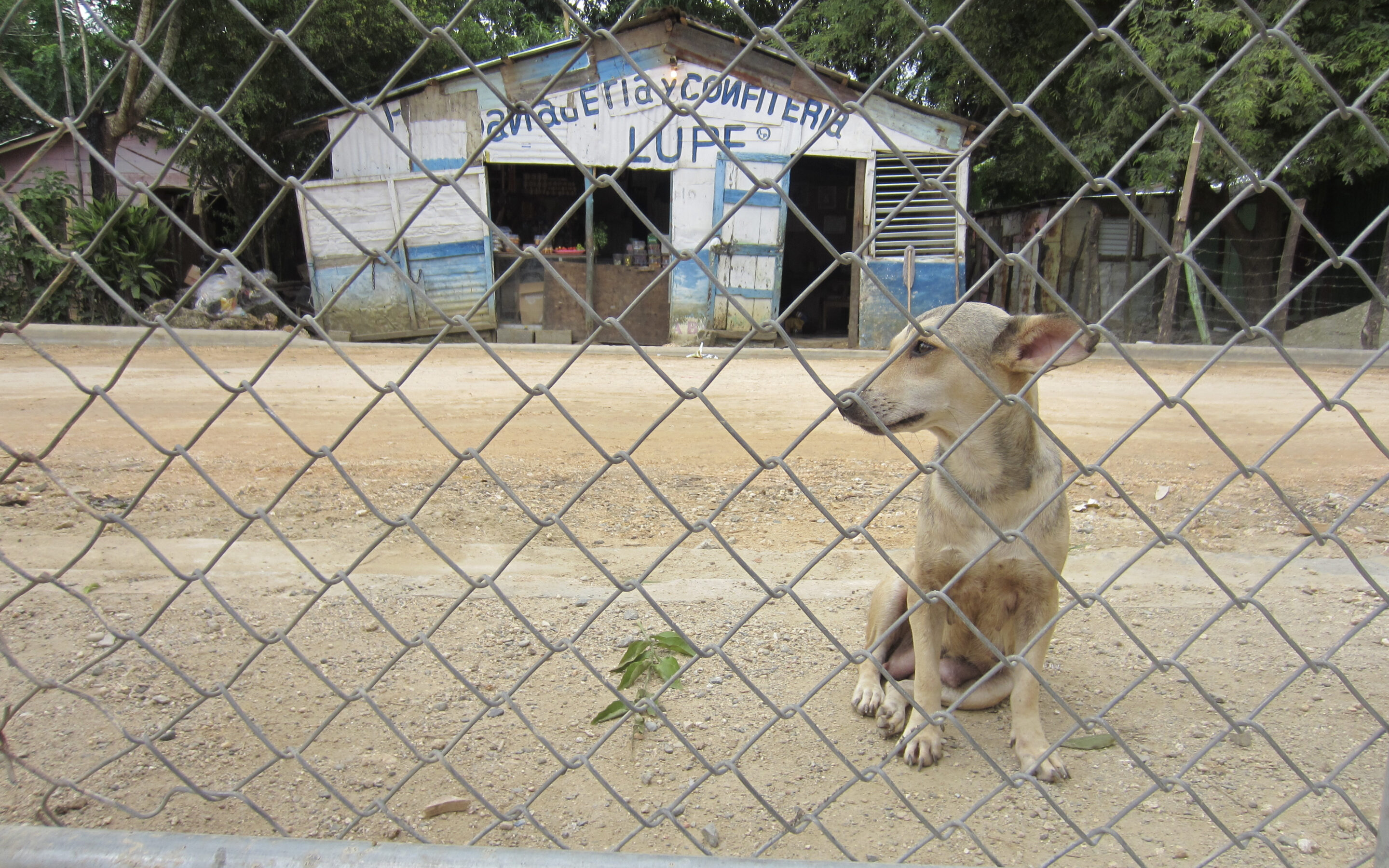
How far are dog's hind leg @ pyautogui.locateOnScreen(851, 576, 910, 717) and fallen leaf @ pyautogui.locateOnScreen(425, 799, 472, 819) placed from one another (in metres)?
1.22

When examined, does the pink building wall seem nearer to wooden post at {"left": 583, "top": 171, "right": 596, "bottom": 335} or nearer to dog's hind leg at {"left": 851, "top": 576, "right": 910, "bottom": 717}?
wooden post at {"left": 583, "top": 171, "right": 596, "bottom": 335}

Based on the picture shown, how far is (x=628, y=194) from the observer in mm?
11375

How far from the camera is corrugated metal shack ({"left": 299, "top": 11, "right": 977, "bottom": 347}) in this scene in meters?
11.9

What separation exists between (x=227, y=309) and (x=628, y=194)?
598cm

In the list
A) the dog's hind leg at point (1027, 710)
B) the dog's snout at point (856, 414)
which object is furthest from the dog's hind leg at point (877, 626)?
the dog's snout at point (856, 414)

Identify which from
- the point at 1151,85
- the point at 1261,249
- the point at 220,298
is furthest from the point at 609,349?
the point at 1261,249

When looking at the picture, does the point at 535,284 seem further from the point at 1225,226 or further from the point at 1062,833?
the point at 1062,833

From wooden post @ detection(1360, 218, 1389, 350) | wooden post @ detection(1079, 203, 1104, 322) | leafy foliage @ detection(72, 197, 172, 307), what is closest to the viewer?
wooden post @ detection(1360, 218, 1389, 350)

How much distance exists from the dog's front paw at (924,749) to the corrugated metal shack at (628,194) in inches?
395

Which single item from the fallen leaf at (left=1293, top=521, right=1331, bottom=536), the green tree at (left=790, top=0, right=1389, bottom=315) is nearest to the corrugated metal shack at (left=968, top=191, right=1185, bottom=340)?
the green tree at (left=790, top=0, right=1389, bottom=315)

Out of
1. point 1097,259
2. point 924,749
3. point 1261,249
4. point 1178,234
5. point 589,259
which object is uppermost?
point 924,749

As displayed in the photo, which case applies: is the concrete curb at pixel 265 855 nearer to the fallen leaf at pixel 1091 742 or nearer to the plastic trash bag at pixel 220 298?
the fallen leaf at pixel 1091 742

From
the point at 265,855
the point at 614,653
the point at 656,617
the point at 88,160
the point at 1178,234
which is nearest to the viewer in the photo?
the point at 265,855

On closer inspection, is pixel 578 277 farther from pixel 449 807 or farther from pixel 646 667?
pixel 449 807
